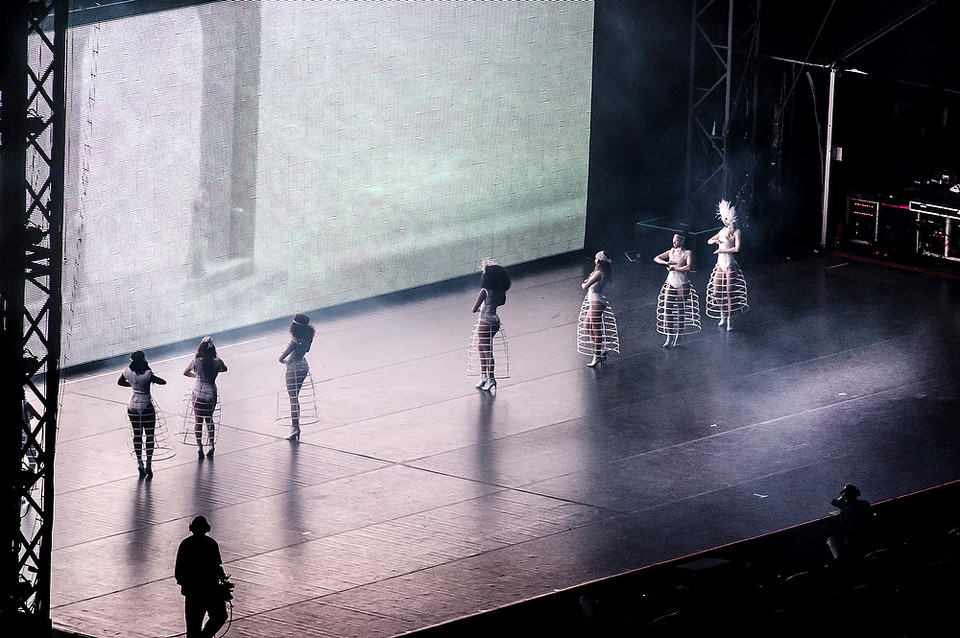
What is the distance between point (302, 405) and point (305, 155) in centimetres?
391

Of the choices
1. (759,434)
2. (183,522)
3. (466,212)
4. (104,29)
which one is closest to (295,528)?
(183,522)

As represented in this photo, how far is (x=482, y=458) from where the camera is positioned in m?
15.6

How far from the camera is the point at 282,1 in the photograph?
62.8 ft

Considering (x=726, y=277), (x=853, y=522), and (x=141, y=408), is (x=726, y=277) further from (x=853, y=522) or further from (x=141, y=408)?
(x=853, y=522)

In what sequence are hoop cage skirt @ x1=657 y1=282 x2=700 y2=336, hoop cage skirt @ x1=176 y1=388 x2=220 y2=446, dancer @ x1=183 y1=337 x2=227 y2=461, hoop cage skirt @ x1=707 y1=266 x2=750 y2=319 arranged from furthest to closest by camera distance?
hoop cage skirt @ x1=707 y1=266 x2=750 y2=319 → hoop cage skirt @ x1=657 y1=282 x2=700 y2=336 → hoop cage skirt @ x1=176 y1=388 x2=220 y2=446 → dancer @ x1=183 y1=337 x2=227 y2=461

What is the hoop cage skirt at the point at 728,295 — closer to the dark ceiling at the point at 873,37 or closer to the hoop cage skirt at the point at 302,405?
the dark ceiling at the point at 873,37

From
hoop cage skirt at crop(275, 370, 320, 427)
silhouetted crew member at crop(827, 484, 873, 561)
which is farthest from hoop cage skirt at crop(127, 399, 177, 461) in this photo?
silhouetted crew member at crop(827, 484, 873, 561)

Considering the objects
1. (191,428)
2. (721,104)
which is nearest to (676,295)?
(721,104)

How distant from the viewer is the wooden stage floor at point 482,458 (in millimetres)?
12766

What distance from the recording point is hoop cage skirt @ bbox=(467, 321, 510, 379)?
1822 centimetres

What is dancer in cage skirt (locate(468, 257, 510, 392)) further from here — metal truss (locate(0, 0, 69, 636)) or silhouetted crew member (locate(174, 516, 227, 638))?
metal truss (locate(0, 0, 69, 636))

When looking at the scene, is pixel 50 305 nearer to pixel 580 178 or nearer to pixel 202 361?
pixel 202 361

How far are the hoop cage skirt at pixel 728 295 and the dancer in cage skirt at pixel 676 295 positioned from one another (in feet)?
0.92

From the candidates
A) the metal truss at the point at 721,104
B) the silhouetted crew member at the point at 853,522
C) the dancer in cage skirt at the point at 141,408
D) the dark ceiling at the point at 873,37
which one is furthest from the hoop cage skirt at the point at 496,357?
the dark ceiling at the point at 873,37
